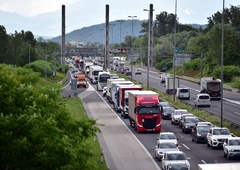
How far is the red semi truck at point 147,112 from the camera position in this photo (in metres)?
51.4

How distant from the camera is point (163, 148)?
130 ft

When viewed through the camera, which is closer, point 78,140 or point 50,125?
point 50,125

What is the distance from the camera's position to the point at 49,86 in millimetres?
25594

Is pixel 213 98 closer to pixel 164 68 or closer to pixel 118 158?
pixel 118 158

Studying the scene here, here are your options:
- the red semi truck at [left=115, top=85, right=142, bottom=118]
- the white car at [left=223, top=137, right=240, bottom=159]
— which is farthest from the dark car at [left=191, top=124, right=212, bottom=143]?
the red semi truck at [left=115, top=85, right=142, bottom=118]

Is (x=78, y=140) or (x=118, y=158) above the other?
(x=78, y=140)

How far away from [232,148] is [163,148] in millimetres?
3819

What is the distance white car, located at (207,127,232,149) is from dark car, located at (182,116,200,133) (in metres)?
7.49

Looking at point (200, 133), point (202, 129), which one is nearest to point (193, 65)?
point (202, 129)

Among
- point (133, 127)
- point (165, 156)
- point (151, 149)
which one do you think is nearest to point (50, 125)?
point (165, 156)

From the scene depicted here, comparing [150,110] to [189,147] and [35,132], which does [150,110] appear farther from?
[35,132]

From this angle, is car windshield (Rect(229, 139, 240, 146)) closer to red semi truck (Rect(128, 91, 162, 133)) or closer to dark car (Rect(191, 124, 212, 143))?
dark car (Rect(191, 124, 212, 143))

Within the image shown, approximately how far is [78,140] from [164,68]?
13838cm

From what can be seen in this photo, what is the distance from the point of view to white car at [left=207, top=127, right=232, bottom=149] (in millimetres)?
43344
